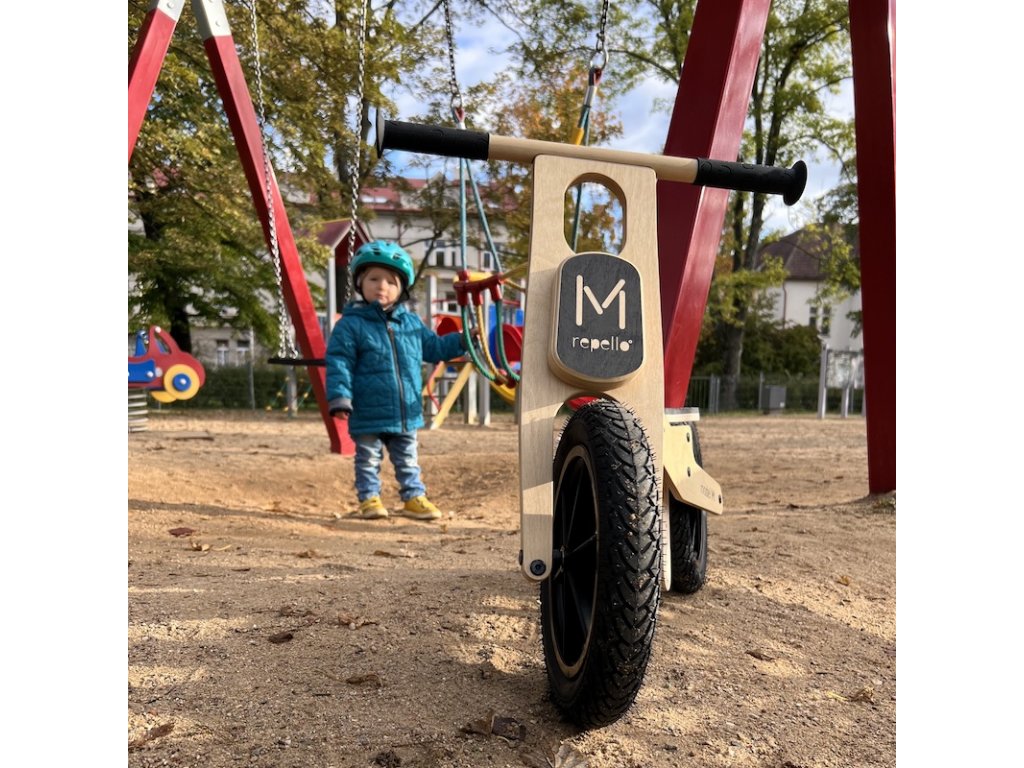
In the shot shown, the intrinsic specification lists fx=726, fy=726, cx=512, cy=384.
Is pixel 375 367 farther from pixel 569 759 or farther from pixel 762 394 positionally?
pixel 762 394

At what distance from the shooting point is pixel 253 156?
15.5ft

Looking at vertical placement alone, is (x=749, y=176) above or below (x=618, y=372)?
above

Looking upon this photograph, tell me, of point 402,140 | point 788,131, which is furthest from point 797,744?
point 788,131

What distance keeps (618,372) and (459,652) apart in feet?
2.61

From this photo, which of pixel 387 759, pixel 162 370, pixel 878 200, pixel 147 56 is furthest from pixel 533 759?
pixel 162 370

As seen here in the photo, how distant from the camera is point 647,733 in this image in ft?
4.75

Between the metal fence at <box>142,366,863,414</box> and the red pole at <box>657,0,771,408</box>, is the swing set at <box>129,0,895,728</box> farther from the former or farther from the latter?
the metal fence at <box>142,366,863,414</box>

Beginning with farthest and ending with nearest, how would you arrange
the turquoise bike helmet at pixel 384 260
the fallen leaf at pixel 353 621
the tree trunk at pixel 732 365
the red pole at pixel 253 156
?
1. the tree trunk at pixel 732 365
2. the red pole at pixel 253 156
3. the turquoise bike helmet at pixel 384 260
4. the fallen leaf at pixel 353 621

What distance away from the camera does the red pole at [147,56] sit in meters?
3.50

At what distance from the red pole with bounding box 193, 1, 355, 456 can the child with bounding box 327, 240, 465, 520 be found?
0.98 metres

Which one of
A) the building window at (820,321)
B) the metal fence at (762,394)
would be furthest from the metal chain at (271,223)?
the building window at (820,321)

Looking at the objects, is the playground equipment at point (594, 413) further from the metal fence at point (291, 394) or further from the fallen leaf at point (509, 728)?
the metal fence at point (291, 394)

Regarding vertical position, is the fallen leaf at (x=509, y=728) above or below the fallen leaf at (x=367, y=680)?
below

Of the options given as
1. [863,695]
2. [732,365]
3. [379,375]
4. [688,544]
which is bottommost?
[863,695]
